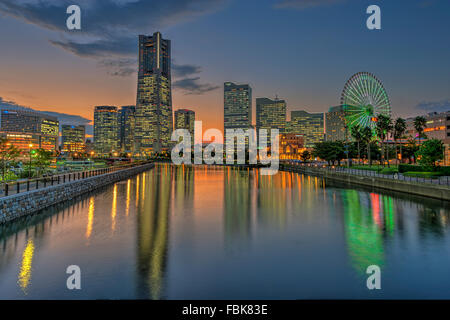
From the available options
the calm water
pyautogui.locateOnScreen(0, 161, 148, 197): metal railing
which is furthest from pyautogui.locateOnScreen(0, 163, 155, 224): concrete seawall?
the calm water

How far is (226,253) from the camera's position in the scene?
674 inches

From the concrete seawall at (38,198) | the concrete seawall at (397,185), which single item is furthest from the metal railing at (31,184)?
the concrete seawall at (397,185)

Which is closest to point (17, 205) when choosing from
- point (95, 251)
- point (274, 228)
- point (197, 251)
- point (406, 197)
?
point (95, 251)

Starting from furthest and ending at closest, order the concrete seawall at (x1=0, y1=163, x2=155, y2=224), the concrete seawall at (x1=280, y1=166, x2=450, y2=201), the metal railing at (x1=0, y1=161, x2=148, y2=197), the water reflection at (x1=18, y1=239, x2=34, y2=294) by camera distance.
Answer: the concrete seawall at (x1=280, y1=166, x2=450, y2=201) < the metal railing at (x1=0, y1=161, x2=148, y2=197) < the concrete seawall at (x1=0, y1=163, x2=155, y2=224) < the water reflection at (x1=18, y1=239, x2=34, y2=294)

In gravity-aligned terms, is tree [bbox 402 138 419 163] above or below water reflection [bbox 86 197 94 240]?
above

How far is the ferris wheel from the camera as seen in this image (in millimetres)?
78812

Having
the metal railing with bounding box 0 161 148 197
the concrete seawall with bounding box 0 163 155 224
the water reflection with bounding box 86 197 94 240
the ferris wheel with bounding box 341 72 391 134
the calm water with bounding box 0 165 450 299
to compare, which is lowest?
the calm water with bounding box 0 165 450 299

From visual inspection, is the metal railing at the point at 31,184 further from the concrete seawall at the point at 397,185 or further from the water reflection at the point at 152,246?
the concrete seawall at the point at 397,185

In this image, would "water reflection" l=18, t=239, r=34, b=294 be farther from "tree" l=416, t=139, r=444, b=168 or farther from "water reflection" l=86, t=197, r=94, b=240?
"tree" l=416, t=139, r=444, b=168

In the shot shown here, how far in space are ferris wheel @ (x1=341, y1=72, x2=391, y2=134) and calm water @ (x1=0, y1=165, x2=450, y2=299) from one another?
53.6 m

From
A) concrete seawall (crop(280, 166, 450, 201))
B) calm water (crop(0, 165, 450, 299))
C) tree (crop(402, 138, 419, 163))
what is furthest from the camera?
tree (crop(402, 138, 419, 163))

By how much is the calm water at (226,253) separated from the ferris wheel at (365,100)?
2110 inches

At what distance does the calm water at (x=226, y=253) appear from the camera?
12305 mm
